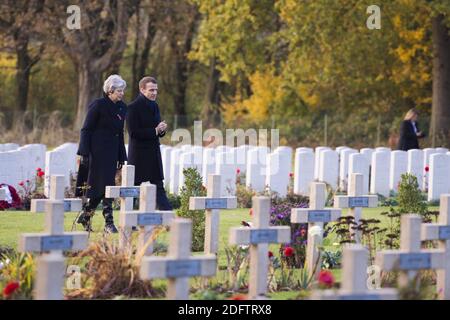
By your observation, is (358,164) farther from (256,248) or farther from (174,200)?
(256,248)

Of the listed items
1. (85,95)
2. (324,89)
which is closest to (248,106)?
(324,89)

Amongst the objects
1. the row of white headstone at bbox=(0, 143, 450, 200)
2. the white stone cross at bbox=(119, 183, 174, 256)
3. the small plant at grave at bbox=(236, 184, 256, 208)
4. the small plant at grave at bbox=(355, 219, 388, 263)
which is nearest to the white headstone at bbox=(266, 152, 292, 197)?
the row of white headstone at bbox=(0, 143, 450, 200)

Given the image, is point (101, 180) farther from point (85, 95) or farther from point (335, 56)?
point (85, 95)

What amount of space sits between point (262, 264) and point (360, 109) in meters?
30.7

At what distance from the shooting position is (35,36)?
40750mm

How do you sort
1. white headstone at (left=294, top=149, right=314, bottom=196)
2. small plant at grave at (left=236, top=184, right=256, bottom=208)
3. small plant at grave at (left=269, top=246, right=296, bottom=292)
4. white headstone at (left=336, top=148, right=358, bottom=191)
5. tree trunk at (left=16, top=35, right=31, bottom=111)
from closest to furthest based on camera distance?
small plant at grave at (left=269, top=246, right=296, bottom=292), small plant at grave at (left=236, top=184, right=256, bottom=208), white headstone at (left=294, top=149, right=314, bottom=196), white headstone at (left=336, top=148, right=358, bottom=191), tree trunk at (left=16, top=35, right=31, bottom=111)

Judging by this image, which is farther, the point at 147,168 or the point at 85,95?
the point at 85,95

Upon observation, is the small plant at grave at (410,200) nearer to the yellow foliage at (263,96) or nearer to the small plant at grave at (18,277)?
the small plant at grave at (18,277)

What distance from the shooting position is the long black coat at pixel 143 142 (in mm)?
13828

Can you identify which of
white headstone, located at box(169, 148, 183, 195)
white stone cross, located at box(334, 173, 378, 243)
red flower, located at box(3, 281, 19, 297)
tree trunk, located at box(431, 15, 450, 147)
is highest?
tree trunk, located at box(431, 15, 450, 147)

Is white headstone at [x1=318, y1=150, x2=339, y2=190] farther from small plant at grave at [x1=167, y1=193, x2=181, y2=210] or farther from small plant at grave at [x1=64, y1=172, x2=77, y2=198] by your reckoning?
small plant at grave at [x1=64, y1=172, x2=77, y2=198]

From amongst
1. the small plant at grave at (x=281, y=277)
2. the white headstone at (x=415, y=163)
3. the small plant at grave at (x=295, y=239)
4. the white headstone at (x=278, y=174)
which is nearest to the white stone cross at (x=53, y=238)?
the small plant at grave at (x=281, y=277)

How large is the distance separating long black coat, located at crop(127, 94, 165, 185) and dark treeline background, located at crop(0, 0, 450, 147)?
17.0m

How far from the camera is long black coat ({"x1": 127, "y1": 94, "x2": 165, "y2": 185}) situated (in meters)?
13.8
